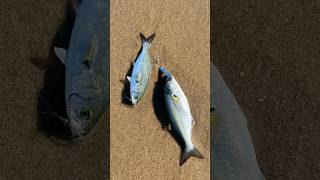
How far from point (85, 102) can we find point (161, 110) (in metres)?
0.52

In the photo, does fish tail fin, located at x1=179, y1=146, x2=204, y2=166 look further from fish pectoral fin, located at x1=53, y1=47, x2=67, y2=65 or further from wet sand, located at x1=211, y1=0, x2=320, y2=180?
fish pectoral fin, located at x1=53, y1=47, x2=67, y2=65

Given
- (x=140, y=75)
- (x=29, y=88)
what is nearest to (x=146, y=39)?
(x=140, y=75)

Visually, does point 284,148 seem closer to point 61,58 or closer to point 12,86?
point 61,58

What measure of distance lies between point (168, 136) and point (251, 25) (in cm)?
93

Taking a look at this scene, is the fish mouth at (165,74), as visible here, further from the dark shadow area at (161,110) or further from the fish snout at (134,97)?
the fish snout at (134,97)

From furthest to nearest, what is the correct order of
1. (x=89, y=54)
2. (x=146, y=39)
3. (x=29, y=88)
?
(x=146, y=39)
(x=29, y=88)
(x=89, y=54)

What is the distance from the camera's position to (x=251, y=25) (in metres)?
2.92

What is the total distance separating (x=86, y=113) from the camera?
8.66 feet

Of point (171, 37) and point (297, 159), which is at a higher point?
point (171, 37)

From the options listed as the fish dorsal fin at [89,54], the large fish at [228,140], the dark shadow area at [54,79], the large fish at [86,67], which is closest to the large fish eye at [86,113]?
the large fish at [86,67]

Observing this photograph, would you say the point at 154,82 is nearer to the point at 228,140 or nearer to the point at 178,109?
the point at 178,109

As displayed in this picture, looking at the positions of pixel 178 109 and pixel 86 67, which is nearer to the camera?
pixel 86 67

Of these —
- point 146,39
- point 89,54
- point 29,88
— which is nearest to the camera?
point 89,54

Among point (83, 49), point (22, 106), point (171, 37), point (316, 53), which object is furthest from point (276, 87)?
point (22, 106)
